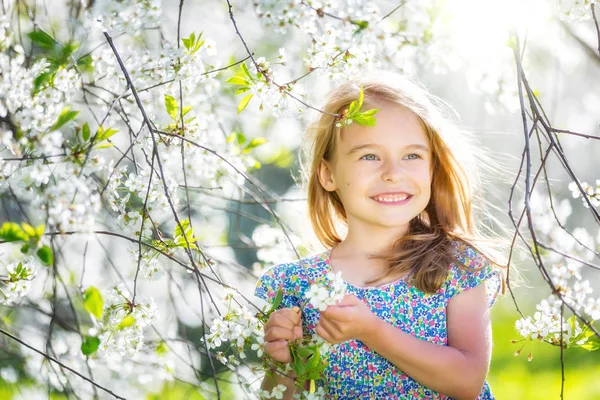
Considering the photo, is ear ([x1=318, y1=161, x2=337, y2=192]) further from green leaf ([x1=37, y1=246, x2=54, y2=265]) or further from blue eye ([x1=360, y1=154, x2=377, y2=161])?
green leaf ([x1=37, y1=246, x2=54, y2=265])

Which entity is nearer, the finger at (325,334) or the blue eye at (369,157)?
the finger at (325,334)

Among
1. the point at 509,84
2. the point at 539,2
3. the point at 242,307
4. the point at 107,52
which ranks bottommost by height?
the point at 242,307

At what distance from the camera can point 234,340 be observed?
1.50 meters

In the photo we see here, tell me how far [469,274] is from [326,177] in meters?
0.44

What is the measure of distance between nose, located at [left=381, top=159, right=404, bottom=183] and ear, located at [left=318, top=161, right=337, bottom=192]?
0.23m

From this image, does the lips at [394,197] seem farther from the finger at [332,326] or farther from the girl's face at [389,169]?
the finger at [332,326]

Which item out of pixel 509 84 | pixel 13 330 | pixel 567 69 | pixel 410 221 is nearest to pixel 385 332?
pixel 410 221

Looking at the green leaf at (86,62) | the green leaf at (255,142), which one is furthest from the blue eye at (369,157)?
the green leaf at (86,62)

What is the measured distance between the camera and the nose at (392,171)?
1.71 m

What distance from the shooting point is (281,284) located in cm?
190

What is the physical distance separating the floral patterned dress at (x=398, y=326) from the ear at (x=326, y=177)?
0.27 m

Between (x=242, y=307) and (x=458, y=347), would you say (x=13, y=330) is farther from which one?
(x=458, y=347)

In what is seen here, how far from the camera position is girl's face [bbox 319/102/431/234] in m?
1.73

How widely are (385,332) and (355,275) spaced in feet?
0.95
